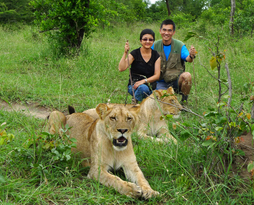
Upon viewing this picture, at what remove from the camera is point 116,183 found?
86.1 inches

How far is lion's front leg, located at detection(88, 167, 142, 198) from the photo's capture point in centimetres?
210

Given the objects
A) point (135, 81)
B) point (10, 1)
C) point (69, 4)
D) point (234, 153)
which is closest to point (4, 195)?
point (234, 153)

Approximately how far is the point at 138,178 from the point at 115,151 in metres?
0.30

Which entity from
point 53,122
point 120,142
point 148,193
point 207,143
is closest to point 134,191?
point 148,193

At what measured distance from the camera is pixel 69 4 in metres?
6.59

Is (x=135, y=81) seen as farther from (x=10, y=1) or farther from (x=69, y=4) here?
(x=10, y=1)

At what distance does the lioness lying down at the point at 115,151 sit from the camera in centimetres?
217

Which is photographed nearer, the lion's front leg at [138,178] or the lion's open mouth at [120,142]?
the lion's front leg at [138,178]

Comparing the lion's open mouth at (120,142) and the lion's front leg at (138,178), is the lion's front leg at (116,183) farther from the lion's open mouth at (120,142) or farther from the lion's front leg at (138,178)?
the lion's open mouth at (120,142)

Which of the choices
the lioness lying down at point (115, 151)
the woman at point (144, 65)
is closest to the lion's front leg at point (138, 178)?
the lioness lying down at point (115, 151)

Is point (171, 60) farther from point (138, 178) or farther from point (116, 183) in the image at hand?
point (116, 183)

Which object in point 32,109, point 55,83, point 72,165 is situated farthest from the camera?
point 55,83

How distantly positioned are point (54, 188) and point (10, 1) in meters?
16.5

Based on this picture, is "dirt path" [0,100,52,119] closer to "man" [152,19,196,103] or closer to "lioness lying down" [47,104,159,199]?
"lioness lying down" [47,104,159,199]
